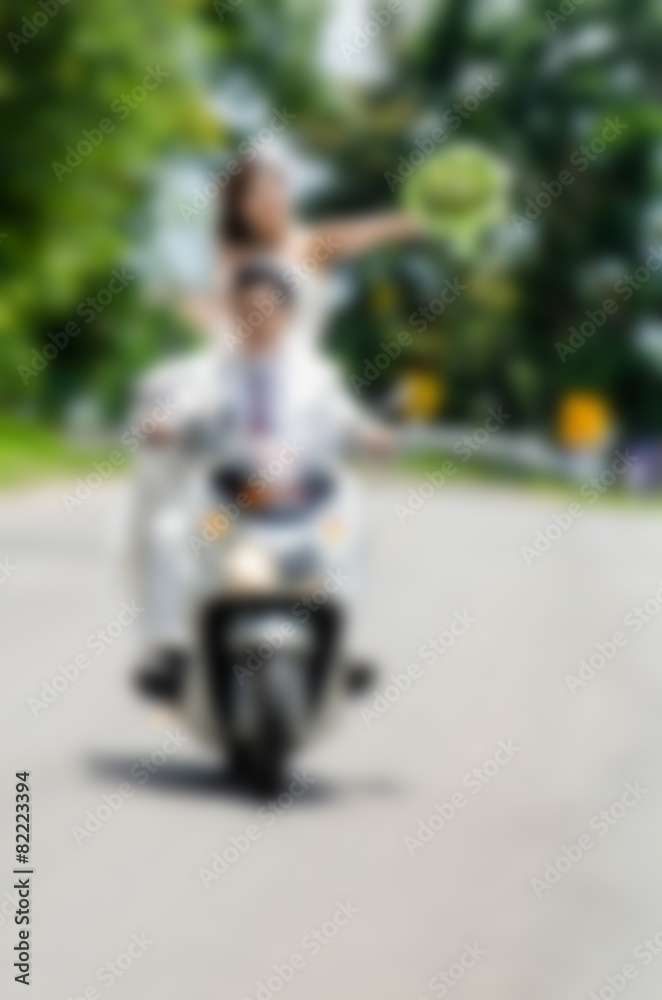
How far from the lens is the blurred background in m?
2.12

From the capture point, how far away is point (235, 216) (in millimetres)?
2057

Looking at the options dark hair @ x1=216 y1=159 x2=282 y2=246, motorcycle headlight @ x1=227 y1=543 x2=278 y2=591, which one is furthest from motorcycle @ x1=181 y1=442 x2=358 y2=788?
dark hair @ x1=216 y1=159 x2=282 y2=246

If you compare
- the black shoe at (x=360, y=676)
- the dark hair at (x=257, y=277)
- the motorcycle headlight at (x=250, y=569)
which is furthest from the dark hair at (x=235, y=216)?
the black shoe at (x=360, y=676)

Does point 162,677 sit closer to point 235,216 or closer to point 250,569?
point 250,569

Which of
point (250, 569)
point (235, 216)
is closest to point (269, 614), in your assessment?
point (250, 569)

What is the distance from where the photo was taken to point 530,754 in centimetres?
262

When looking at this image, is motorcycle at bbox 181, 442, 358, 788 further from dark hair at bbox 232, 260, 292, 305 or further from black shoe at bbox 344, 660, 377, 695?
dark hair at bbox 232, 260, 292, 305

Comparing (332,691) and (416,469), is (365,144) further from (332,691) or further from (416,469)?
(332,691)

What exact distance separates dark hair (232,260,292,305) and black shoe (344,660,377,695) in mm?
406

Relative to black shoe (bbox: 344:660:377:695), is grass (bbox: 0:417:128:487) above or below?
above

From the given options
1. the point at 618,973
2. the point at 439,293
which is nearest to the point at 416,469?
the point at 439,293

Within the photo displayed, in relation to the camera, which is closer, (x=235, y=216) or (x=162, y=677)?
(x=235, y=216)

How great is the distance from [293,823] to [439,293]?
0.51 m

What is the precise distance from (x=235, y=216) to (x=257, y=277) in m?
0.05
